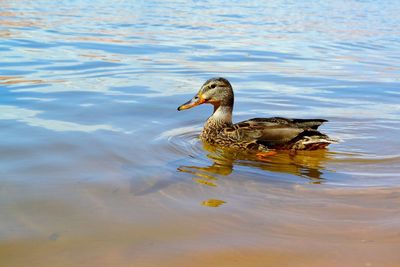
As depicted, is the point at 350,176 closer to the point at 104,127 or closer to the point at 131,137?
the point at 131,137

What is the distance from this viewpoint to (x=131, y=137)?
6578 millimetres

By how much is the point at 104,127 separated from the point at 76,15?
49.4 feet

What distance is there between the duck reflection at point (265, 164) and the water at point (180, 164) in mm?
33

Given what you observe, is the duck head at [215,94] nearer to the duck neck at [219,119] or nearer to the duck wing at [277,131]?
the duck neck at [219,119]

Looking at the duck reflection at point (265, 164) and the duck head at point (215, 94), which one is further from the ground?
the duck head at point (215, 94)

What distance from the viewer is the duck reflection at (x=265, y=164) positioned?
17.9 feet

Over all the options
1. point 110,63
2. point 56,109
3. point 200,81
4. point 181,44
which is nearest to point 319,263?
point 56,109

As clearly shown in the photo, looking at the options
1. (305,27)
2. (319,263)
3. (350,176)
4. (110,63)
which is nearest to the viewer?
(319,263)

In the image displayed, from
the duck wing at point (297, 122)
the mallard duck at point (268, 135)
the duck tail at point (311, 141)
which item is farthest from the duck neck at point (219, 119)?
the duck tail at point (311, 141)

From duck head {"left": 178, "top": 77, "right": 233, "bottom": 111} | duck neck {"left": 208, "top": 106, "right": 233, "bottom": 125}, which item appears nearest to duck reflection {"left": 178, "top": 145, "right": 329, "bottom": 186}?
duck neck {"left": 208, "top": 106, "right": 233, "bottom": 125}

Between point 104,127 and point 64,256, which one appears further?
point 104,127

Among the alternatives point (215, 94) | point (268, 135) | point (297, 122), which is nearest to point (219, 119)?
point (215, 94)

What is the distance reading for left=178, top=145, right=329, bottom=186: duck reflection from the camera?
215 inches

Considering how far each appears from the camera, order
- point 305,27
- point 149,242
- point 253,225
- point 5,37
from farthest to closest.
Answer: point 305,27 < point 5,37 < point 253,225 < point 149,242
